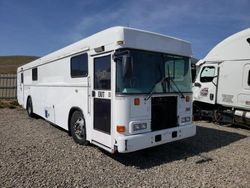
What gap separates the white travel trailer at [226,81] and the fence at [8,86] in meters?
14.3

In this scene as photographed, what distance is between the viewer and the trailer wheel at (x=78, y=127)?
259 inches

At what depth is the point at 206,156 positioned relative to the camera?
6109mm

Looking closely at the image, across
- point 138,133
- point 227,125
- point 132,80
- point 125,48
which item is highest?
point 125,48

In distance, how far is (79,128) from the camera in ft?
22.1

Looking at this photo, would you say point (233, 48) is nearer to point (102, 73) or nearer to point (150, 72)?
point (150, 72)

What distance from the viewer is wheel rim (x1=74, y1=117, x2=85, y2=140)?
6594 millimetres

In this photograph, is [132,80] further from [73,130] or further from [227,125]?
[227,125]

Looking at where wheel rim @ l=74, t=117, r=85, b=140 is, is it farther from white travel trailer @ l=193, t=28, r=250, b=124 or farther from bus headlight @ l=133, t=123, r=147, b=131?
white travel trailer @ l=193, t=28, r=250, b=124

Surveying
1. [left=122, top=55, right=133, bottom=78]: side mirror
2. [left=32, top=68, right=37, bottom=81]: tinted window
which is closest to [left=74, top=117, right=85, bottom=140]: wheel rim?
[left=122, top=55, right=133, bottom=78]: side mirror

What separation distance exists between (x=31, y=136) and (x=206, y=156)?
516 cm

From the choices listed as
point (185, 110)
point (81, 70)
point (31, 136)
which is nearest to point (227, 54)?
point (185, 110)

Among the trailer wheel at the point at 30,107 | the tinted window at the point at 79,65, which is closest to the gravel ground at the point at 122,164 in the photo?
the tinted window at the point at 79,65

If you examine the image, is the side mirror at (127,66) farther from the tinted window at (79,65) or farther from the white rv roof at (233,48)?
the white rv roof at (233,48)

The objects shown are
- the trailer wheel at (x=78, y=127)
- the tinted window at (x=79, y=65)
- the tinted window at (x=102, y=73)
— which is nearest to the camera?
the tinted window at (x=102, y=73)
